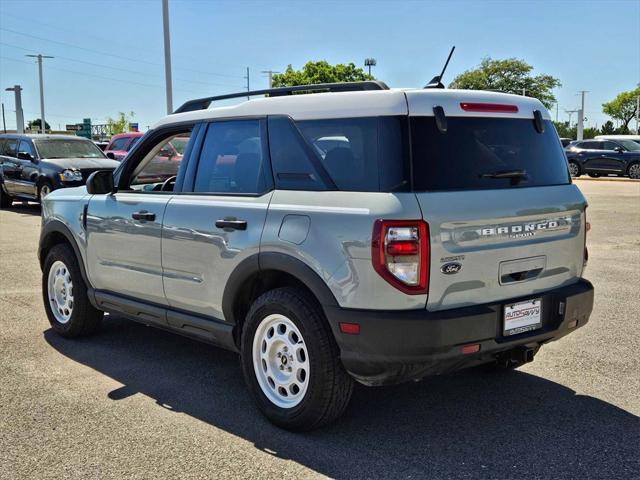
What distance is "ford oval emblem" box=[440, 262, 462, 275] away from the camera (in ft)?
11.0

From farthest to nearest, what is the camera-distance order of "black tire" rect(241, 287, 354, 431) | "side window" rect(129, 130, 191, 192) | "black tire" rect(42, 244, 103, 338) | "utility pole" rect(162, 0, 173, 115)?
1. "utility pole" rect(162, 0, 173, 115)
2. "black tire" rect(42, 244, 103, 338)
3. "side window" rect(129, 130, 191, 192)
4. "black tire" rect(241, 287, 354, 431)

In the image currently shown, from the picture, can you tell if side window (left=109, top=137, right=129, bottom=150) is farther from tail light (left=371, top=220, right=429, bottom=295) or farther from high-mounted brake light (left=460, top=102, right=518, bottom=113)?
tail light (left=371, top=220, right=429, bottom=295)

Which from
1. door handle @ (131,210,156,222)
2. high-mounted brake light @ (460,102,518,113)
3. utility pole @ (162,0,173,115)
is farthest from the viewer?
utility pole @ (162,0,173,115)

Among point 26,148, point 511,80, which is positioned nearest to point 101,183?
point 26,148

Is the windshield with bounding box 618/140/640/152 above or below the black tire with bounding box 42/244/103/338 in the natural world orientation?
above

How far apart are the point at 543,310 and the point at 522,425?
68cm

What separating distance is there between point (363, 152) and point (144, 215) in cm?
188

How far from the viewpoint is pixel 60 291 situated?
5809mm

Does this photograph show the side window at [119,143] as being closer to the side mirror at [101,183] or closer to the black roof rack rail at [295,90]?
the side mirror at [101,183]

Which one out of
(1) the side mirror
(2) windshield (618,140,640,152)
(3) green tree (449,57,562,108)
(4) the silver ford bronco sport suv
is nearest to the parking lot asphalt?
(4) the silver ford bronco sport suv

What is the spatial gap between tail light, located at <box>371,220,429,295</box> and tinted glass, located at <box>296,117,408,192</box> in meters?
0.22

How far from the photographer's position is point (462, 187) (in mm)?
3561

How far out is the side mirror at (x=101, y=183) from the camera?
515 centimetres

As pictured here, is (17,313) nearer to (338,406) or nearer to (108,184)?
(108,184)
